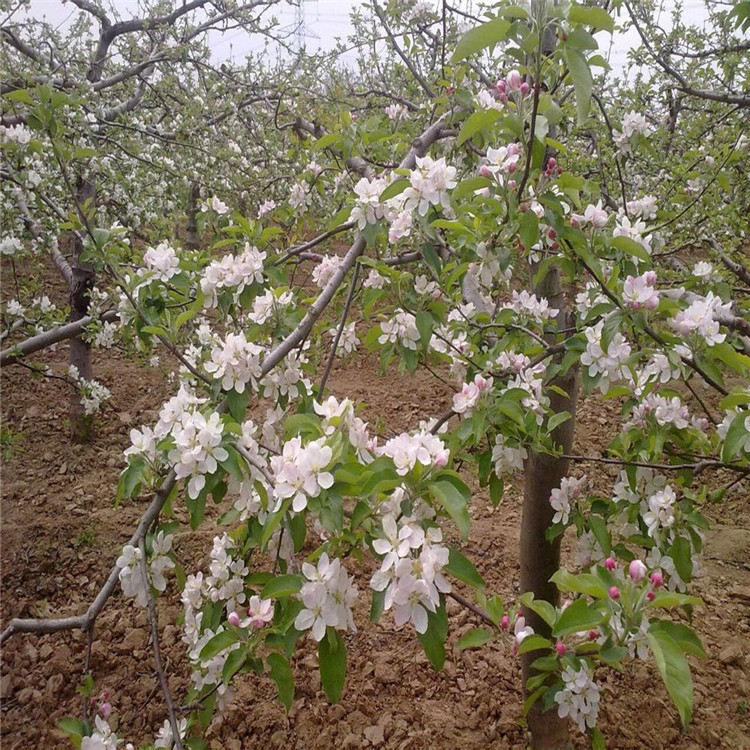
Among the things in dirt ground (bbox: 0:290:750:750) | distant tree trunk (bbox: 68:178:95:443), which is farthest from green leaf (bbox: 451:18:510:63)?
distant tree trunk (bbox: 68:178:95:443)

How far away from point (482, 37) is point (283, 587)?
103cm

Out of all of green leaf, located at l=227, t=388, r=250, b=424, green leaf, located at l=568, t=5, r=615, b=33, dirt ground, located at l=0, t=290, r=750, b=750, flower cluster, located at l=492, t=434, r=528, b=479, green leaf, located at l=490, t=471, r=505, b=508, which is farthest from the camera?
dirt ground, located at l=0, t=290, r=750, b=750

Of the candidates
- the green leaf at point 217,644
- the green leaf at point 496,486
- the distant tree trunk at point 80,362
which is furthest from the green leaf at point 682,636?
the distant tree trunk at point 80,362

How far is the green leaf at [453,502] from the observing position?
0.82m

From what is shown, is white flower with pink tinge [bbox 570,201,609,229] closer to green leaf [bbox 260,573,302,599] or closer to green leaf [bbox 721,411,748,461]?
green leaf [bbox 721,411,748,461]

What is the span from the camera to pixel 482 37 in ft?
3.41

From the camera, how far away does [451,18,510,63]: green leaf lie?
1005 millimetres

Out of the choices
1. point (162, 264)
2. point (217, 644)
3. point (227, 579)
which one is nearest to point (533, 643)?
point (217, 644)

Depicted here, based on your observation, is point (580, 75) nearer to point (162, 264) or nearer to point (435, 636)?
point (435, 636)

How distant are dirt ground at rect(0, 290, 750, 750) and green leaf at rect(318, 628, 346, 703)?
1.00 m

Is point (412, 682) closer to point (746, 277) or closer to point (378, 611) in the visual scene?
point (378, 611)

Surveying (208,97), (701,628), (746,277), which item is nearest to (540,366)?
(746,277)

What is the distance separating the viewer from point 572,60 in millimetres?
1027

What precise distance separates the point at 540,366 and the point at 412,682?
1535 mm
